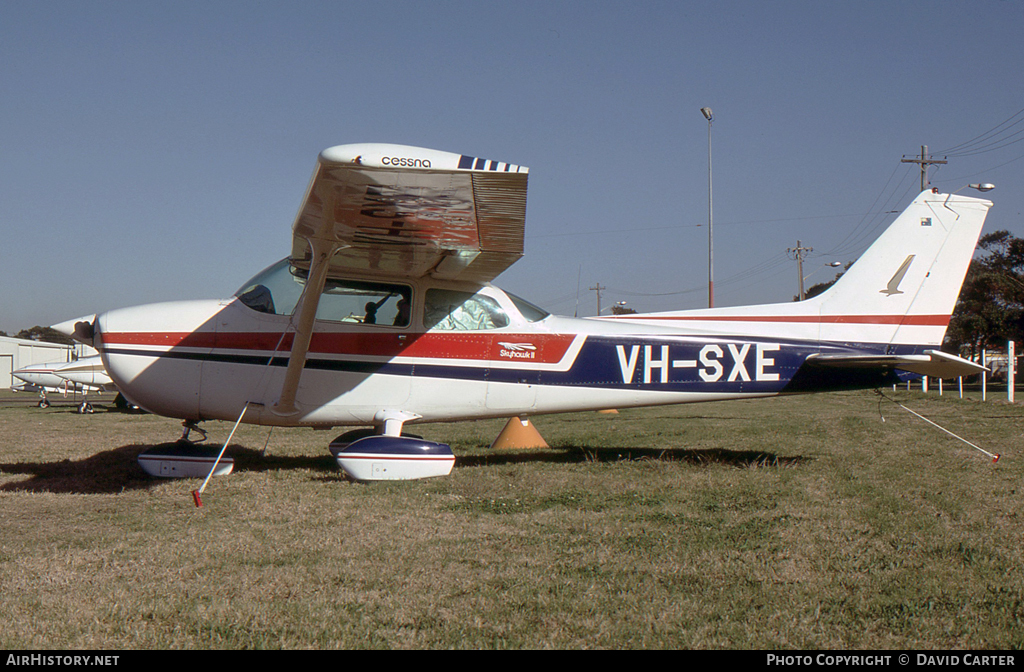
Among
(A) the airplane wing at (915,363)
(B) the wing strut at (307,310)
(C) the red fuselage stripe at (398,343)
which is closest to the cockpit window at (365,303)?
(C) the red fuselage stripe at (398,343)

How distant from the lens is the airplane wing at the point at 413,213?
4.41m

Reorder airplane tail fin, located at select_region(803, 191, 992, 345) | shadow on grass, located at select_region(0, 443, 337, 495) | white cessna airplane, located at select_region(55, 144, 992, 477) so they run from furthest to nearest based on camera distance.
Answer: airplane tail fin, located at select_region(803, 191, 992, 345)
white cessna airplane, located at select_region(55, 144, 992, 477)
shadow on grass, located at select_region(0, 443, 337, 495)

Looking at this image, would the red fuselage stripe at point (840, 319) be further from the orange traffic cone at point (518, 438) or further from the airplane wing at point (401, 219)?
the orange traffic cone at point (518, 438)

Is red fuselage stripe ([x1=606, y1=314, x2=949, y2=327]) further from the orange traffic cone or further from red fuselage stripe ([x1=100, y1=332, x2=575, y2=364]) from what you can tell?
Result: the orange traffic cone

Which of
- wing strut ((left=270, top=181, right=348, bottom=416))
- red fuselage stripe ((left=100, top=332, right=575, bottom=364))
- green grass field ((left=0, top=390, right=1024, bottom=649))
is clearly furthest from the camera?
red fuselage stripe ((left=100, top=332, right=575, bottom=364))

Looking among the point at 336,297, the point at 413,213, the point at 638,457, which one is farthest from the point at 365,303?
the point at 638,457

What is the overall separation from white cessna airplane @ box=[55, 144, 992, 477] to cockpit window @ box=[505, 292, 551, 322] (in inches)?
0.6

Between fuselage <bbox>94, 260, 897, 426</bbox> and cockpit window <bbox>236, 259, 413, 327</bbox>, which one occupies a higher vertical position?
cockpit window <bbox>236, 259, 413, 327</bbox>

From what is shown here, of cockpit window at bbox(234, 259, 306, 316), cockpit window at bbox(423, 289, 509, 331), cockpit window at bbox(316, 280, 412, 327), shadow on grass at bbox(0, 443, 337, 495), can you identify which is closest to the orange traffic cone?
shadow on grass at bbox(0, 443, 337, 495)

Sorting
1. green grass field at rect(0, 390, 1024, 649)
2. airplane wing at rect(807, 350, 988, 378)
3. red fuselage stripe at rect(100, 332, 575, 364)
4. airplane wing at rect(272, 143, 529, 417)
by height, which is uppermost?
airplane wing at rect(272, 143, 529, 417)

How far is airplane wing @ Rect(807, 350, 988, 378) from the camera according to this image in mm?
6727

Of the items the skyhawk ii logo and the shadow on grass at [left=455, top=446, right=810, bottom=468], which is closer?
the skyhawk ii logo

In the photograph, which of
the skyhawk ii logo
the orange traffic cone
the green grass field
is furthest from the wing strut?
the orange traffic cone

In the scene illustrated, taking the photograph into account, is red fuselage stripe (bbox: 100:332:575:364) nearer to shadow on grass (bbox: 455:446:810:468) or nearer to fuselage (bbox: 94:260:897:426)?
fuselage (bbox: 94:260:897:426)
